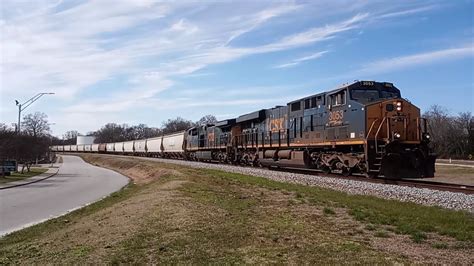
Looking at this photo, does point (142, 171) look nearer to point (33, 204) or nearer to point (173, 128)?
point (33, 204)

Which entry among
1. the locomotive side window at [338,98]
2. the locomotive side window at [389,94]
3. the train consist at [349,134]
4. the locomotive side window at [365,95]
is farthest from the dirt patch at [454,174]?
the locomotive side window at [365,95]

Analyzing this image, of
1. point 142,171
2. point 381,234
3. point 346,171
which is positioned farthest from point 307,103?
point 142,171

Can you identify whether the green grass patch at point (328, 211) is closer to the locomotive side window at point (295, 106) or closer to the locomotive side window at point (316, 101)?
the locomotive side window at point (316, 101)

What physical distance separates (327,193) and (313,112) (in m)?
9.66

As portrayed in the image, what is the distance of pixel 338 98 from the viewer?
21.1 m

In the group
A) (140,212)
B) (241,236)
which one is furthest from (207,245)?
Result: (140,212)

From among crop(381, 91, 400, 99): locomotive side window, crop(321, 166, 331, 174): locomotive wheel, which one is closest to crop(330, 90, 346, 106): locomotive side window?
crop(381, 91, 400, 99): locomotive side window

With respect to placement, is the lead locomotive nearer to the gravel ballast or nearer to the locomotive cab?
the locomotive cab

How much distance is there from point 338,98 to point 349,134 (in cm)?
208

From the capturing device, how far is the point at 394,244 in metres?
7.42

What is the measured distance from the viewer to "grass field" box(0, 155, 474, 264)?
21.6 ft

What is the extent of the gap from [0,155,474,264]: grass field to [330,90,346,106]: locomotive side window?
8.85 m

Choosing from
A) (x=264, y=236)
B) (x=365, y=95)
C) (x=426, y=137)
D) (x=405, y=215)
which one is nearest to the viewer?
(x=264, y=236)

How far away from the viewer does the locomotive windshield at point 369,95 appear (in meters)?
20.0
